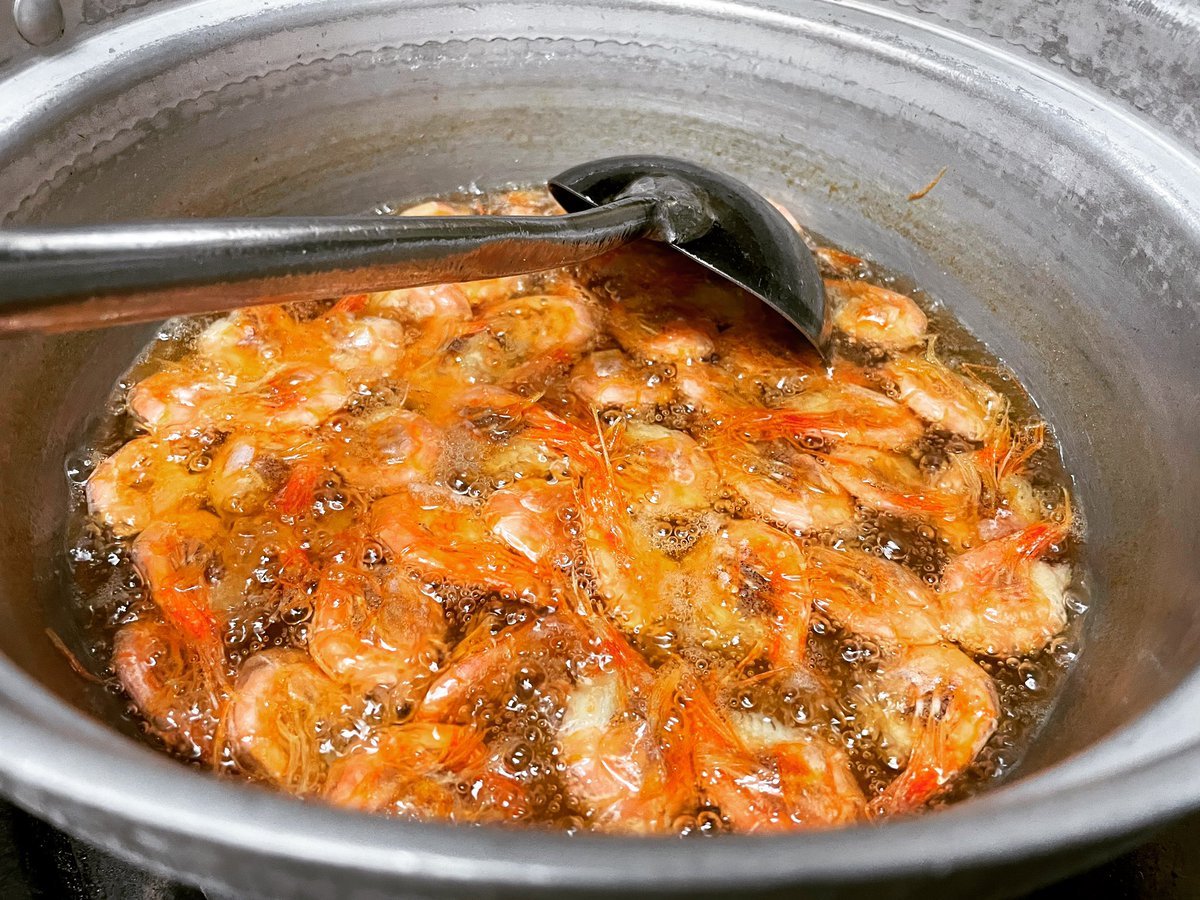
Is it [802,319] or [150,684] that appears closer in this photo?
[150,684]

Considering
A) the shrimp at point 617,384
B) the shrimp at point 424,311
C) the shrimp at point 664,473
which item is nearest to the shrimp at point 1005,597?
the shrimp at point 664,473

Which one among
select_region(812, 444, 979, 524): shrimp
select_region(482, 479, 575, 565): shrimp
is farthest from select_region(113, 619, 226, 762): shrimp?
select_region(812, 444, 979, 524): shrimp

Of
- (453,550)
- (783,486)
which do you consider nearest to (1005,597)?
(783,486)

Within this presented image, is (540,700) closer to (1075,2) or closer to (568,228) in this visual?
(568,228)

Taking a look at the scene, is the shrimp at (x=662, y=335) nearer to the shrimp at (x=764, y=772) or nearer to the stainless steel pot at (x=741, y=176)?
the stainless steel pot at (x=741, y=176)

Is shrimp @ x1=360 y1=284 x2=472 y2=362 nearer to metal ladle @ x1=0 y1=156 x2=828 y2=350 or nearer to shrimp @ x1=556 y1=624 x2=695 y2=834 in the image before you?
metal ladle @ x1=0 y1=156 x2=828 y2=350

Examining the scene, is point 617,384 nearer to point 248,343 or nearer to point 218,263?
point 248,343

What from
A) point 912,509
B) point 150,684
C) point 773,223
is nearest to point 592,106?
point 773,223
